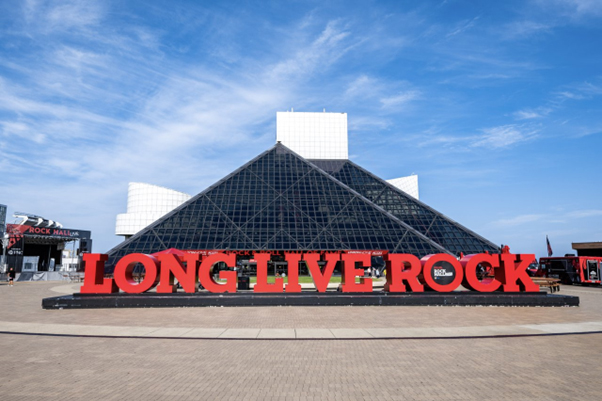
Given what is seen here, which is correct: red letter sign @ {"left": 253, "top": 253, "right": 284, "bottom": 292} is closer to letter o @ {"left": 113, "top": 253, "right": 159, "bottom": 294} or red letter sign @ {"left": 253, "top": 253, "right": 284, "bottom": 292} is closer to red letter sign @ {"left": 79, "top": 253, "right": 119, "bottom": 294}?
letter o @ {"left": 113, "top": 253, "right": 159, "bottom": 294}

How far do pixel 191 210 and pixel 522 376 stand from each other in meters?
40.2

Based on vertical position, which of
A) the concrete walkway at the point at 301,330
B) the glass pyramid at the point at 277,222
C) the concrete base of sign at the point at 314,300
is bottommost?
the concrete walkway at the point at 301,330

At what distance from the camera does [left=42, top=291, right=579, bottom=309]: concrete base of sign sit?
19.7m

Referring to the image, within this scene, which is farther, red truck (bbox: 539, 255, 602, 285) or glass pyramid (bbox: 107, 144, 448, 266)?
glass pyramid (bbox: 107, 144, 448, 266)

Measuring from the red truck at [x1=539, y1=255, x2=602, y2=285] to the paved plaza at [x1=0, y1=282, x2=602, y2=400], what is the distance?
87.9 ft

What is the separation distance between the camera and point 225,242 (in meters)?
39.8

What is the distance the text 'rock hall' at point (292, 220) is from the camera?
39.9 m

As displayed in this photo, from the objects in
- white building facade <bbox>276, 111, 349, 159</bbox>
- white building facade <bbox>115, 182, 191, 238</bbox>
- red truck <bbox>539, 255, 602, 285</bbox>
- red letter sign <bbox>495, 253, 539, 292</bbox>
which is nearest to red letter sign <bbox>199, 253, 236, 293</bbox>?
red letter sign <bbox>495, 253, 539, 292</bbox>

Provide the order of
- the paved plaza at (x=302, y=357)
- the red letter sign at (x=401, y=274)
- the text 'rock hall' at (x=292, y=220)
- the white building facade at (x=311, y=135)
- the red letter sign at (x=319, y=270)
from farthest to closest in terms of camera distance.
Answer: the white building facade at (x=311, y=135) → the text 'rock hall' at (x=292, y=220) → the red letter sign at (x=401, y=274) → the red letter sign at (x=319, y=270) → the paved plaza at (x=302, y=357)

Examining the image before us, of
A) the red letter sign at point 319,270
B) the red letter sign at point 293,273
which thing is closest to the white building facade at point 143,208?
the red letter sign at point 293,273

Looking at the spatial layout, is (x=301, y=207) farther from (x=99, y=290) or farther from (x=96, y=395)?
(x=96, y=395)

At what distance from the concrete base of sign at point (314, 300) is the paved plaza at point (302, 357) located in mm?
3435

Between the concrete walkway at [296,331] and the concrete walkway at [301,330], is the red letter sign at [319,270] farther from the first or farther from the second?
the concrete walkway at [296,331]

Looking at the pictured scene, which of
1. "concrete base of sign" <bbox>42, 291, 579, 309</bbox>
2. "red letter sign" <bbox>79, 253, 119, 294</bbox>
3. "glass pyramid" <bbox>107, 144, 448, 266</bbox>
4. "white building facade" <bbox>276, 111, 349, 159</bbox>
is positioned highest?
"white building facade" <bbox>276, 111, 349, 159</bbox>
